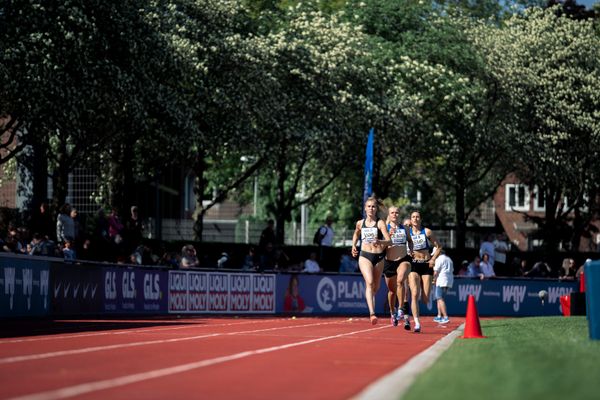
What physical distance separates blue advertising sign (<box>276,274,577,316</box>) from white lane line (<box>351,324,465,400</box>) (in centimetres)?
2180

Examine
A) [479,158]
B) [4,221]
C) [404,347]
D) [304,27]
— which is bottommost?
[404,347]

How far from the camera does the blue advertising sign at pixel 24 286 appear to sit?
23469 millimetres

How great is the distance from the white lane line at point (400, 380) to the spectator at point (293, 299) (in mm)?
21472

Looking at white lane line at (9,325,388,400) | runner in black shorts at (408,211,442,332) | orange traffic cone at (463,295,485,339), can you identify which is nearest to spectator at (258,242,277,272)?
runner in black shorts at (408,211,442,332)

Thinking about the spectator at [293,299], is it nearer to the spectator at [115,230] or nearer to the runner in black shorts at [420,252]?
the spectator at [115,230]

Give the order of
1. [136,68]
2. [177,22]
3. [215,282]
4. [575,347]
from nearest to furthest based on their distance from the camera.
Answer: [575,347], [215,282], [136,68], [177,22]

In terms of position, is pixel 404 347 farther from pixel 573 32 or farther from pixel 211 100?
pixel 573 32

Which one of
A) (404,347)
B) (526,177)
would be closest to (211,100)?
(526,177)

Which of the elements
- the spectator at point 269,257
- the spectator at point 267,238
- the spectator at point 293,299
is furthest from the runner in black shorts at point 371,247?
the spectator at point 267,238

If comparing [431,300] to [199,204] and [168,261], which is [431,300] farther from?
[199,204]

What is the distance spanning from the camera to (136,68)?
36.3 metres

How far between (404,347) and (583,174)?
131 feet

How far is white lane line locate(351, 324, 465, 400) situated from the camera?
9.66 metres

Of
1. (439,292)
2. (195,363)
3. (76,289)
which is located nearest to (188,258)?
(76,289)
